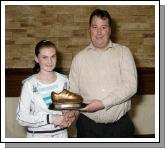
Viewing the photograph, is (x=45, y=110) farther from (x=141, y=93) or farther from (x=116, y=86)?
(x=141, y=93)

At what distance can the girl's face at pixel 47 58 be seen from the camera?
3.24ft

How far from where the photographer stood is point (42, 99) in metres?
1.00

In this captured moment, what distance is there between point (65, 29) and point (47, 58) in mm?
428

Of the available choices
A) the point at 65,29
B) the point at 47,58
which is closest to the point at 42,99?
the point at 47,58

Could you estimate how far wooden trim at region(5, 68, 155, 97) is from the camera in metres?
1.27

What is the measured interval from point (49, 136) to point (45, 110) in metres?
0.09

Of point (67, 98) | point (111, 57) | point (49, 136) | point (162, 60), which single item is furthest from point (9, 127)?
point (162, 60)

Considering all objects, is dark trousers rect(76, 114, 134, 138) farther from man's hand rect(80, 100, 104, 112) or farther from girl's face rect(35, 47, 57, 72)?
girl's face rect(35, 47, 57, 72)

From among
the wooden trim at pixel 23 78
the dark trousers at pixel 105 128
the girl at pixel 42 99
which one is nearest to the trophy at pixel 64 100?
the girl at pixel 42 99

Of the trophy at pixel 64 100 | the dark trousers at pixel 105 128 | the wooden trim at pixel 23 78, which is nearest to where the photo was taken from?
the trophy at pixel 64 100

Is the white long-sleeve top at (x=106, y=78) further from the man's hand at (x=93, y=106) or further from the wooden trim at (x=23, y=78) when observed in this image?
the wooden trim at (x=23, y=78)

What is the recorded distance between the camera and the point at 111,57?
3.51ft

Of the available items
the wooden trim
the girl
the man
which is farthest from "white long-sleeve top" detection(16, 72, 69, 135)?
the wooden trim

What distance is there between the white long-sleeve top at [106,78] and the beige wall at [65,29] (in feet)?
0.89
